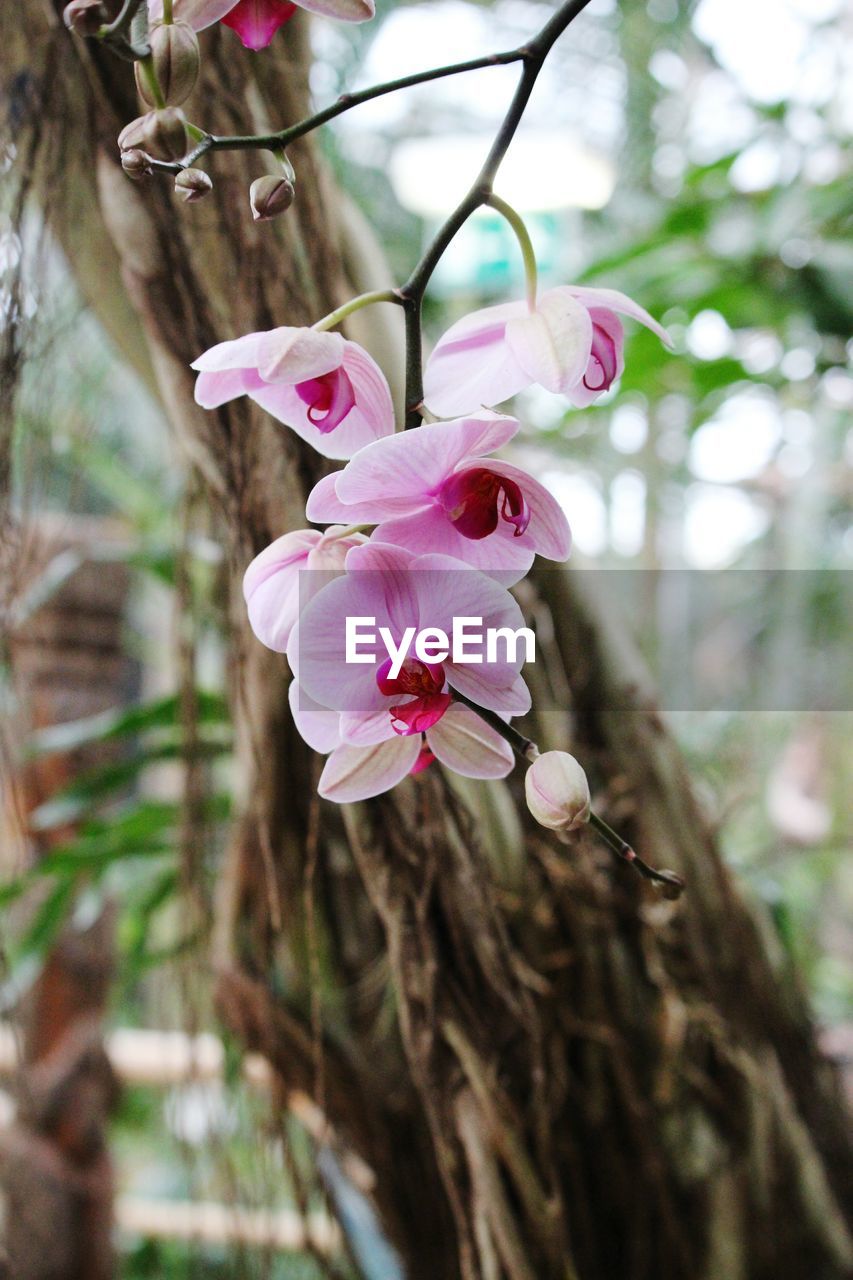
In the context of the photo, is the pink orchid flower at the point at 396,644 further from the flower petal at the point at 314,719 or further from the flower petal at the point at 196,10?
the flower petal at the point at 196,10

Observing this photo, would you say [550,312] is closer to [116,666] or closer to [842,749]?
[116,666]

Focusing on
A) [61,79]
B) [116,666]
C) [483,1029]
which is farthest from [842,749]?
[61,79]

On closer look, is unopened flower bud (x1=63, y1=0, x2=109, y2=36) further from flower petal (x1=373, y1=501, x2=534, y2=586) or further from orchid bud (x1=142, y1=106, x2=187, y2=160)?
flower petal (x1=373, y1=501, x2=534, y2=586)

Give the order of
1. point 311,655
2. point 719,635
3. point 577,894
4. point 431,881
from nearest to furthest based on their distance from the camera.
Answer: point 311,655
point 431,881
point 577,894
point 719,635

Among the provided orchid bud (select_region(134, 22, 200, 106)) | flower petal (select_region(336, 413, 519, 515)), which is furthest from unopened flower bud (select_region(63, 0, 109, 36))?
flower petal (select_region(336, 413, 519, 515))

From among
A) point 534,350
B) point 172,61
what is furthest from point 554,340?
point 172,61

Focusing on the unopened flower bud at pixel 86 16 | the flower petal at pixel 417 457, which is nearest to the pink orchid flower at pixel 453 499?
the flower petal at pixel 417 457
